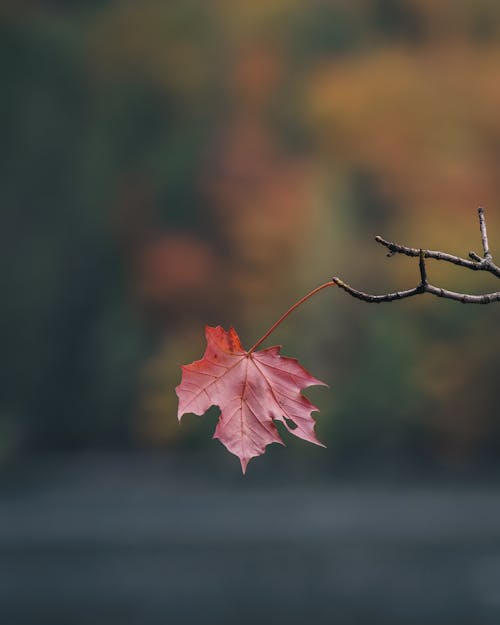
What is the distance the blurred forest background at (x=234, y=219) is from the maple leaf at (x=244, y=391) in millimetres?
6902

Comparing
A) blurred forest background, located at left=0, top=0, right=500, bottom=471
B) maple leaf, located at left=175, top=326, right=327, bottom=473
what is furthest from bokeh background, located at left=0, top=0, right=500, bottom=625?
maple leaf, located at left=175, top=326, right=327, bottom=473

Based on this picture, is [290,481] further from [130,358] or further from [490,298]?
[490,298]

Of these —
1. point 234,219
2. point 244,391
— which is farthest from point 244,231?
point 244,391

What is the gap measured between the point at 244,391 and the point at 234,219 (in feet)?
24.2

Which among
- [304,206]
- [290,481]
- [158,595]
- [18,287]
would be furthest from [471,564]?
[18,287]

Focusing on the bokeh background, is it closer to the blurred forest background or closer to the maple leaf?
the blurred forest background

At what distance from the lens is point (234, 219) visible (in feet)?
25.9

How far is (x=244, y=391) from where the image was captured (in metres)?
0.57

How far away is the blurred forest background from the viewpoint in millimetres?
7793

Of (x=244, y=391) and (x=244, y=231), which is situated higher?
(x=244, y=231)

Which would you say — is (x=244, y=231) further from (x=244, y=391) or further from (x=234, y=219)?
(x=244, y=391)

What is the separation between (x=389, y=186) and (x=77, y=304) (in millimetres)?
2698

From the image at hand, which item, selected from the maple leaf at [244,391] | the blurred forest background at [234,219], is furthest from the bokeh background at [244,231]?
A: the maple leaf at [244,391]

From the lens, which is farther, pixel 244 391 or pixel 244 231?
pixel 244 231
